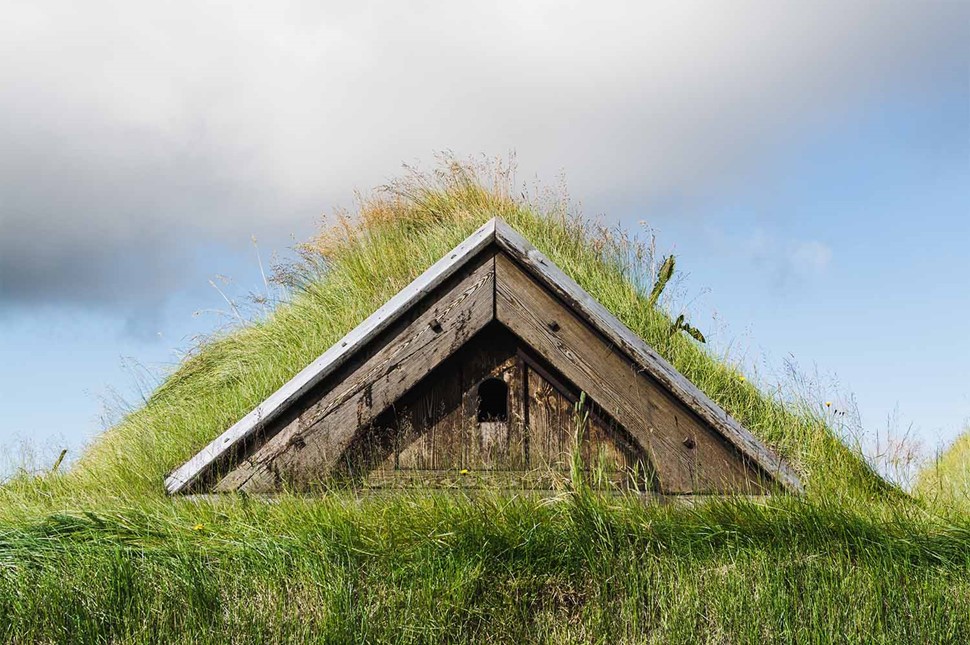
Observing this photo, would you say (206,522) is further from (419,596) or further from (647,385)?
(647,385)

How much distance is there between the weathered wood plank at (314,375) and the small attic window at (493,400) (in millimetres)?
683

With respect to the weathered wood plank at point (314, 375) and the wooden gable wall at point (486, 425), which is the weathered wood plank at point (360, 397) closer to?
the wooden gable wall at point (486, 425)

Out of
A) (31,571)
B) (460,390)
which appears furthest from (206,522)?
(460,390)

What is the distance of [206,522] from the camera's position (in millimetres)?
4492

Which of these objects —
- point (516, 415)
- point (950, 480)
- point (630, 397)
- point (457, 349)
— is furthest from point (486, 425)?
point (950, 480)

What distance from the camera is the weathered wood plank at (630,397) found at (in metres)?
4.87

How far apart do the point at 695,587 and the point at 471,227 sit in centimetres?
526

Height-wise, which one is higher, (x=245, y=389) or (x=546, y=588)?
(x=245, y=389)

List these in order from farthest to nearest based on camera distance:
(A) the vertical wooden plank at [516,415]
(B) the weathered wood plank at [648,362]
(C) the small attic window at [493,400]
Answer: (C) the small attic window at [493,400], (A) the vertical wooden plank at [516,415], (B) the weathered wood plank at [648,362]

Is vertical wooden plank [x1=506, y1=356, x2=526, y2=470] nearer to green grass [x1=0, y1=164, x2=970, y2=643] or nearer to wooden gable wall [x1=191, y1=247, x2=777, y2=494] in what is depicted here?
wooden gable wall [x1=191, y1=247, x2=777, y2=494]

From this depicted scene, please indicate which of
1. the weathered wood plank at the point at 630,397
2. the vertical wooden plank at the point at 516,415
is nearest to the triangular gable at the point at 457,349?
the weathered wood plank at the point at 630,397

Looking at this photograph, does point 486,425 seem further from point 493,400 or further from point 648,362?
point 648,362

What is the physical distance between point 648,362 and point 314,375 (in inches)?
75.6

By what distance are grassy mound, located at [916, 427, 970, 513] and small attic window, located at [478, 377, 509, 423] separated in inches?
103
